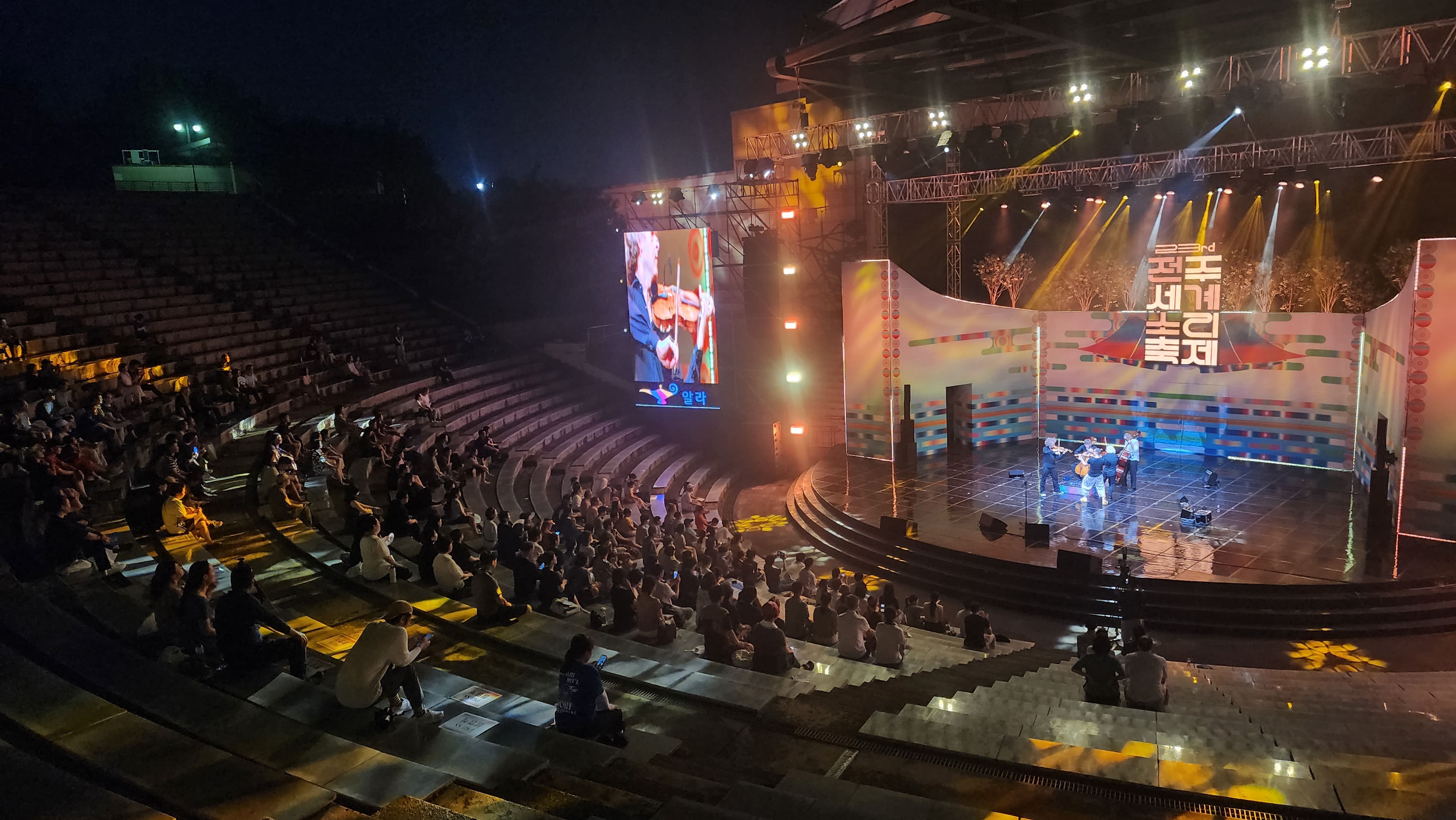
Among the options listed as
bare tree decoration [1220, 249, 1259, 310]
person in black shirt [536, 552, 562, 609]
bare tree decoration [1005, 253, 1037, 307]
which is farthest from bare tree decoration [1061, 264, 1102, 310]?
person in black shirt [536, 552, 562, 609]

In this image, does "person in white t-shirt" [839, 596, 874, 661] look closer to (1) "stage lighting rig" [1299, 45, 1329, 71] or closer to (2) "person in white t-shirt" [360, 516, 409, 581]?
(2) "person in white t-shirt" [360, 516, 409, 581]

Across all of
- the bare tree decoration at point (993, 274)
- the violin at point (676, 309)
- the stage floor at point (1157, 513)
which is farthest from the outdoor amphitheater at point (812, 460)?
the bare tree decoration at point (993, 274)

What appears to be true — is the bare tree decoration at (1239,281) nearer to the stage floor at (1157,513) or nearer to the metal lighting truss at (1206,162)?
the metal lighting truss at (1206,162)

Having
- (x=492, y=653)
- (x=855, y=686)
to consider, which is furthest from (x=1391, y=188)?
(x=492, y=653)

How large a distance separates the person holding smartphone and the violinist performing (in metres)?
16.3

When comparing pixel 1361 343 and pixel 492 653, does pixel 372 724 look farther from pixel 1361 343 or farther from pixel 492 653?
pixel 1361 343

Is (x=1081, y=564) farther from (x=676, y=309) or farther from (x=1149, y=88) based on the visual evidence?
(x=676, y=309)

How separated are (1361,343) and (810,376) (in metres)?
12.1

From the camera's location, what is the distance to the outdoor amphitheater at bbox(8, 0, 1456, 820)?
5832 mm

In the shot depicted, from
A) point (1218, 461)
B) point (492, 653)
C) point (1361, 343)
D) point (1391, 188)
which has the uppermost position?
point (1391, 188)

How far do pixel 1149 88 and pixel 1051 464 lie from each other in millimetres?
8708

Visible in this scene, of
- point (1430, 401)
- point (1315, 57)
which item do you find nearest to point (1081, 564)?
point (1430, 401)

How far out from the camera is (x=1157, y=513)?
16.2m

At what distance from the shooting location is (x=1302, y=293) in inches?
855
